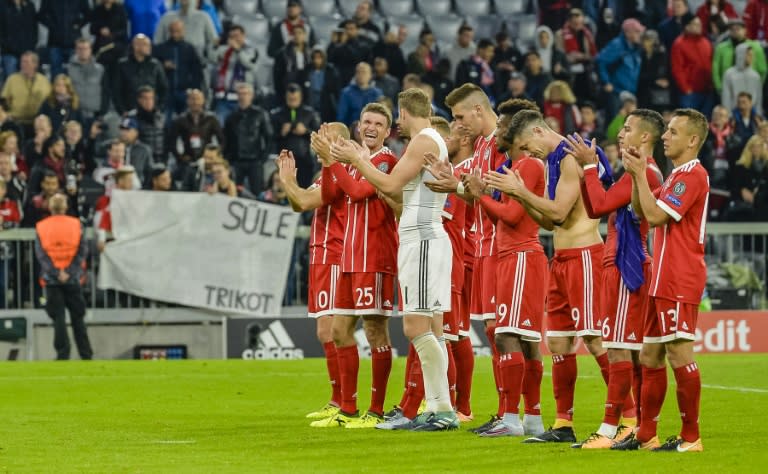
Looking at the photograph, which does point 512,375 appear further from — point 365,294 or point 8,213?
point 8,213

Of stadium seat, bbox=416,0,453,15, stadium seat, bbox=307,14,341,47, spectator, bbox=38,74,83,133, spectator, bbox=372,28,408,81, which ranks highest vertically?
stadium seat, bbox=416,0,453,15

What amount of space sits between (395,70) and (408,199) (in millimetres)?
14063

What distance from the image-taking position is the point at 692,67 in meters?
25.5

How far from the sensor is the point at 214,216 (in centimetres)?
2178

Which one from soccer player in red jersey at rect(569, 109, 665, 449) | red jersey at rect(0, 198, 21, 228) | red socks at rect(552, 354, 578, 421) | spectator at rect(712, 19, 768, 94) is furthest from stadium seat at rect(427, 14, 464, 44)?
soccer player in red jersey at rect(569, 109, 665, 449)

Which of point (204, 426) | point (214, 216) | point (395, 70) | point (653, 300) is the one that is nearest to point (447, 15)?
point (395, 70)

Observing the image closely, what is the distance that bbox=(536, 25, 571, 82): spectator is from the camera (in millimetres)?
25547

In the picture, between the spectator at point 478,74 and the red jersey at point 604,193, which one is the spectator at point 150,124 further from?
the red jersey at point 604,193

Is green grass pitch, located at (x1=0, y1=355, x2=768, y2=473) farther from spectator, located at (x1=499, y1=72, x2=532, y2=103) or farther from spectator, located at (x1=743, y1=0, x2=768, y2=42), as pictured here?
spectator, located at (x1=743, y1=0, x2=768, y2=42)

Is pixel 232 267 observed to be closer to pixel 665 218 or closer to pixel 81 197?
pixel 81 197

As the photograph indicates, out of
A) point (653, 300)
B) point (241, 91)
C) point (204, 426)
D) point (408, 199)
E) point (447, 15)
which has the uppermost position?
point (447, 15)

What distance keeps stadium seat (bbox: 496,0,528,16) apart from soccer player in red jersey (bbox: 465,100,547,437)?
1879 centimetres

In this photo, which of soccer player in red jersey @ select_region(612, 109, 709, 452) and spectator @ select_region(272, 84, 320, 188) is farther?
spectator @ select_region(272, 84, 320, 188)

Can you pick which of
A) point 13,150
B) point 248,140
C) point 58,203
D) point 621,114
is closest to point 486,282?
point 58,203
